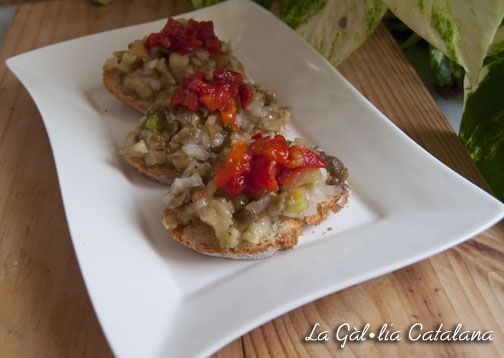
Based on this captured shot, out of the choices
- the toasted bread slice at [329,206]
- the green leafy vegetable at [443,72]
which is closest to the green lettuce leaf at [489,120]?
the toasted bread slice at [329,206]

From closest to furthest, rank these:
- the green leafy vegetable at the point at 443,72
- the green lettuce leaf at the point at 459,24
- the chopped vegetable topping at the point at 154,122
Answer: the green lettuce leaf at the point at 459,24, the chopped vegetable topping at the point at 154,122, the green leafy vegetable at the point at 443,72

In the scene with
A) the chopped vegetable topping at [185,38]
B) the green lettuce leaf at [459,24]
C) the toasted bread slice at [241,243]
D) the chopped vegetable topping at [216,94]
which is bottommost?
the toasted bread slice at [241,243]

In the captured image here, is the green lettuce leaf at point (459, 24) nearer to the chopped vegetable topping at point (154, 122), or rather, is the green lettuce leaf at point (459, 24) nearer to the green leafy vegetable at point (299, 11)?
the green leafy vegetable at point (299, 11)

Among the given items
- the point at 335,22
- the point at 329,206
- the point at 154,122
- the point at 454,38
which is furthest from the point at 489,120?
the point at 154,122

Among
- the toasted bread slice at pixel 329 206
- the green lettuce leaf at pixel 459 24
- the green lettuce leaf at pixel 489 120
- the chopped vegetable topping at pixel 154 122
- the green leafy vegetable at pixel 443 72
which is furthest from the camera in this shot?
the green leafy vegetable at pixel 443 72

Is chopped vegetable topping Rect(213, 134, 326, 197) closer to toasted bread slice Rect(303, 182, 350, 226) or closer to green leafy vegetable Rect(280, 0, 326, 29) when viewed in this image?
toasted bread slice Rect(303, 182, 350, 226)

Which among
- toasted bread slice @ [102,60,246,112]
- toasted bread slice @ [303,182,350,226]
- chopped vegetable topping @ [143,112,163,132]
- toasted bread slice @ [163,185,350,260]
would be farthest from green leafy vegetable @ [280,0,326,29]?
toasted bread slice @ [163,185,350,260]

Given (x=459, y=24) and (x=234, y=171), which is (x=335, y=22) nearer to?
(x=459, y=24)
